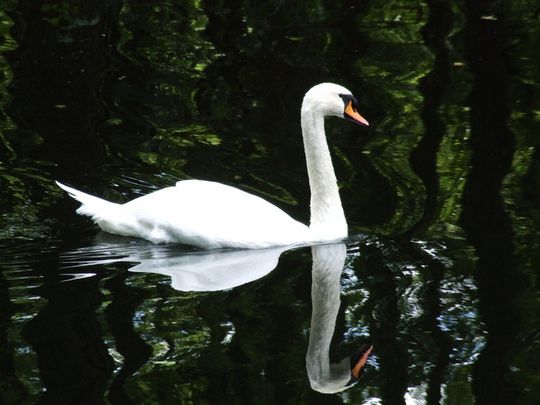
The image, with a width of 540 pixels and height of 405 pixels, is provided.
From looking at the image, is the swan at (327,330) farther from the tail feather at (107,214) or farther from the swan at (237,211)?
the tail feather at (107,214)

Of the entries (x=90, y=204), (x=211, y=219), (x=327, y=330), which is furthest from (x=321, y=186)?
(x=327, y=330)

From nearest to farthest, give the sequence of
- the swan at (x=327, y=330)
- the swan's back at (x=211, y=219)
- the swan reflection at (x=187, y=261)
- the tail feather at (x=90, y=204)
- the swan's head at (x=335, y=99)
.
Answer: the swan at (x=327, y=330)
the swan reflection at (x=187, y=261)
the swan's back at (x=211, y=219)
the swan's head at (x=335, y=99)
the tail feather at (x=90, y=204)

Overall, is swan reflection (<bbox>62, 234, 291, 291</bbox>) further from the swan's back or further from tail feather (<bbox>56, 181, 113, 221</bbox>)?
tail feather (<bbox>56, 181, 113, 221</bbox>)

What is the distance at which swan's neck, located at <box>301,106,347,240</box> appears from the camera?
9.21 m

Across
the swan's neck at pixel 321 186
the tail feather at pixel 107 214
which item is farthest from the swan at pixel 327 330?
the tail feather at pixel 107 214

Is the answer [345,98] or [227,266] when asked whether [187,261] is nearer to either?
[227,266]

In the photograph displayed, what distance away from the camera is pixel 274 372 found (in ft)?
21.4

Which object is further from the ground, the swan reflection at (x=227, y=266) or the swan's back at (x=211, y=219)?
the swan's back at (x=211, y=219)

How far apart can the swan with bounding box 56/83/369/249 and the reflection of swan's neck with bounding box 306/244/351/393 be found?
31 centimetres

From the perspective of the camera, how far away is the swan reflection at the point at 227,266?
7.50 metres

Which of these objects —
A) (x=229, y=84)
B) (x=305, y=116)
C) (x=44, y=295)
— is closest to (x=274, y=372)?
(x=44, y=295)

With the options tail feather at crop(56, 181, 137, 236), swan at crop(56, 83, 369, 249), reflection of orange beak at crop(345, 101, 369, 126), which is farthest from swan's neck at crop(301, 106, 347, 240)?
tail feather at crop(56, 181, 137, 236)

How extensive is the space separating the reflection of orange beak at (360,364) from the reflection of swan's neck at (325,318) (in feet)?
0.12

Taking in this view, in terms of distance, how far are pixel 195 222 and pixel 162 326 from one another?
1.94 metres
